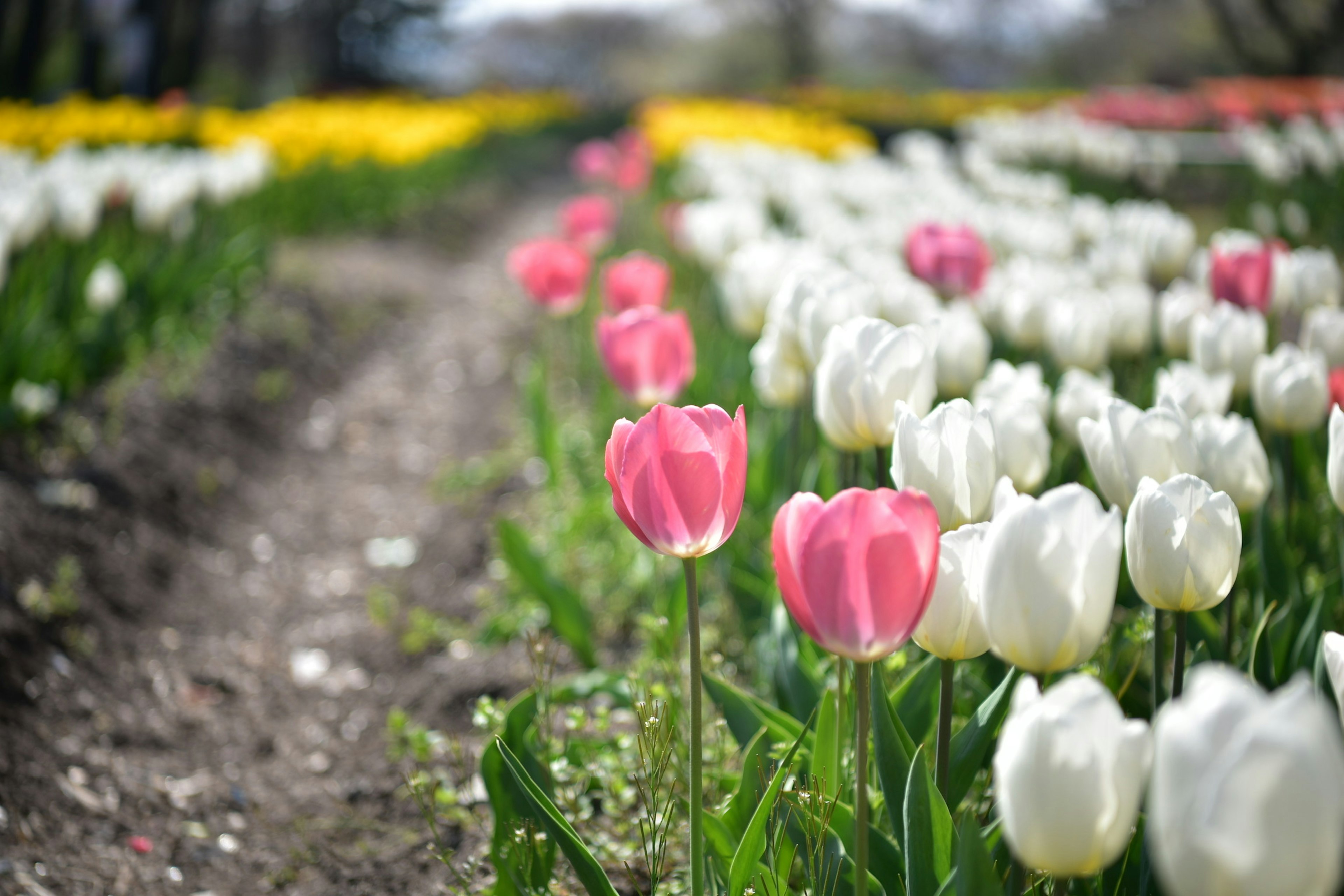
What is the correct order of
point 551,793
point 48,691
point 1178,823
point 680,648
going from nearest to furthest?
point 1178,823 < point 551,793 < point 680,648 < point 48,691

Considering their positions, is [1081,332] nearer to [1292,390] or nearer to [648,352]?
[1292,390]

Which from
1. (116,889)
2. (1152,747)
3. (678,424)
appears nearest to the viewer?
(1152,747)

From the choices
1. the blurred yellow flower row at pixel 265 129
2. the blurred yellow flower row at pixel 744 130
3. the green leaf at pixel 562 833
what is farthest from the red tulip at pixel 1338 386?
the blurred yellow flower row at pixel 265 129

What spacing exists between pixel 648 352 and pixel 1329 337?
1.40 m

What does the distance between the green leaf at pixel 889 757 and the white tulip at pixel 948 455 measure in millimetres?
237

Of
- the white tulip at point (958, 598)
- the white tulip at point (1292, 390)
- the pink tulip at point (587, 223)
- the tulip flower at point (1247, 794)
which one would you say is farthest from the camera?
the pink tulip at point (587, 223)

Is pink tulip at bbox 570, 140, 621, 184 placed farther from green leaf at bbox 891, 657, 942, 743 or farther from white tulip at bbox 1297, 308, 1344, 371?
green leaf at bbox 891, 657, 942, 743

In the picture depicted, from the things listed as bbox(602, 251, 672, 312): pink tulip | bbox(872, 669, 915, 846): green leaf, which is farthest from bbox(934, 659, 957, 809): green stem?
bbox(602, 251, 672, 312): pink tulip

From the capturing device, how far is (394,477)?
4.47m

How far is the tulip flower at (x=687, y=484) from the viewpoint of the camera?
115 cm

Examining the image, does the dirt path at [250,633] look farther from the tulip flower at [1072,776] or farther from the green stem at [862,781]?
the tulip flower at [1072,776]

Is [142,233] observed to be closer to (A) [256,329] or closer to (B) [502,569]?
(A) [256,329]

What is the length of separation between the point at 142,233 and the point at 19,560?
2789mm

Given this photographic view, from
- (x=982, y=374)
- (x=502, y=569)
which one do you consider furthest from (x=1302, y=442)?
(x=502, y=569)
